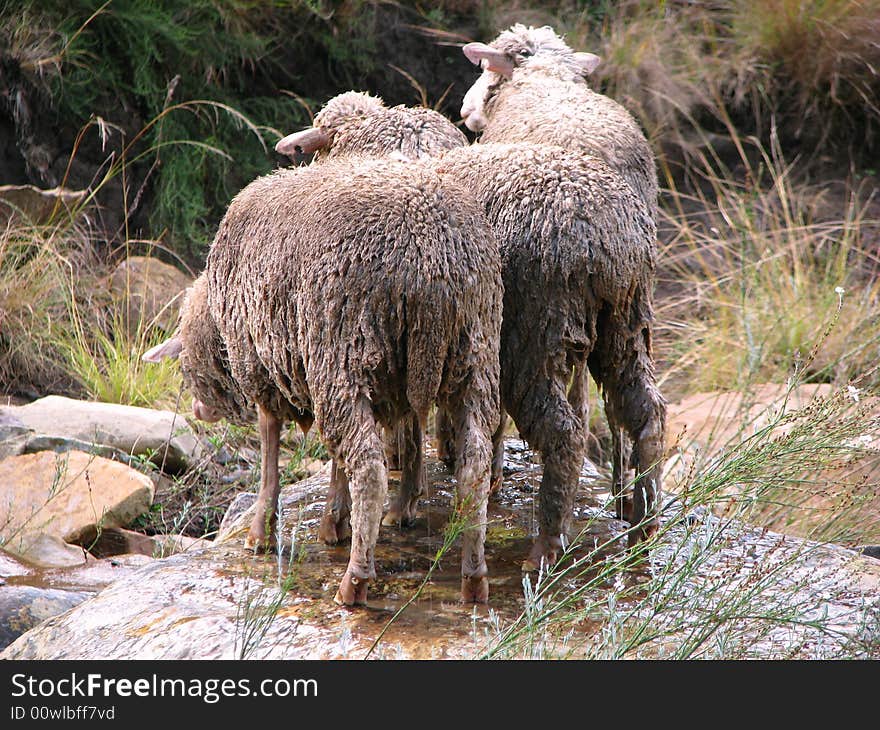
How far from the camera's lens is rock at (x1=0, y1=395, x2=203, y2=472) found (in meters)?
6.55

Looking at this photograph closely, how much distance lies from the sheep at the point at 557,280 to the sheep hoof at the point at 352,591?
→ 2.34ft

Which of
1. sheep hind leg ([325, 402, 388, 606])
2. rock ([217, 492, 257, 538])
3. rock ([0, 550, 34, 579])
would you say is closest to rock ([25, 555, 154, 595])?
rock ([0, 550, 34, 579])

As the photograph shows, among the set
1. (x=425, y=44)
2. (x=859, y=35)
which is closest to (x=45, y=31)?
(x=425, y=44)

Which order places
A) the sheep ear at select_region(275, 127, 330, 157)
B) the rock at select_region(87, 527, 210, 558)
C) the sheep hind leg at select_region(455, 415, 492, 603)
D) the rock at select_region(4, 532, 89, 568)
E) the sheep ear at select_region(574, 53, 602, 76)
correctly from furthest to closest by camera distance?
the rock at select_region(87, 527, 210, 558) → the sheep ear at select_region(574, 53, 602, 76) → the rock at select_region(4, 532, 89, 568) → the sheep ear at select_region(275, 127, 330, 157) → the sheep hind leg at select_region(455, 415, 492, 603)

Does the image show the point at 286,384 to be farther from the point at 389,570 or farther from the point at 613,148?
the point at 613,148

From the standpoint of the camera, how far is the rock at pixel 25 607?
464cm

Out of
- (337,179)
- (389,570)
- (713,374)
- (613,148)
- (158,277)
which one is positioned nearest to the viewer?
(337,179)

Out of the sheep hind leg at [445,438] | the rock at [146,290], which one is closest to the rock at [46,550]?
the sheep hind leg at [445,438]

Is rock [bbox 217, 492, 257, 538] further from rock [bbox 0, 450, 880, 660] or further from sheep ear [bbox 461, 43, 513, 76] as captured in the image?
sheep ear [bbox 461, 43, 513, 76]

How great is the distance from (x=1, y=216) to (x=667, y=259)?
5193mm

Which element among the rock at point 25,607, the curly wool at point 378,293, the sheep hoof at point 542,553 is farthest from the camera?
the rock at point 25,607

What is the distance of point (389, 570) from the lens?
14.2 ft

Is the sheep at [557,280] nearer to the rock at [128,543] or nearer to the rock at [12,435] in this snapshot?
the rock at [128,543]

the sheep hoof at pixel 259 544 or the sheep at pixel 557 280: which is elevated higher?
the sheep at pixel 557 280
